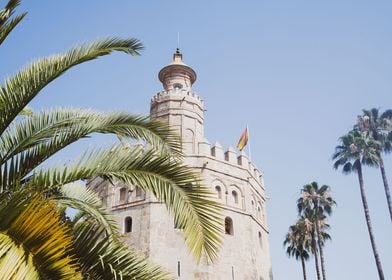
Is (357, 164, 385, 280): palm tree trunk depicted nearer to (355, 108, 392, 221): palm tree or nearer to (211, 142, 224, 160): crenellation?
(355, 108, 392, 221): palm tree

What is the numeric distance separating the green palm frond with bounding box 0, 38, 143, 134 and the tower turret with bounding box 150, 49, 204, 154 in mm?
15914

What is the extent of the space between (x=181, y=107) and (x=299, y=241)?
491 inches

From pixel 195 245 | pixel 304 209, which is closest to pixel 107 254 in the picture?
pixel 195 245

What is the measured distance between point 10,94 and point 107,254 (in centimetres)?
211

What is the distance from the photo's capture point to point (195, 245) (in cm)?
450

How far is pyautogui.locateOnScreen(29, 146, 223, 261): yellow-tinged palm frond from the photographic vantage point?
459 centimetres

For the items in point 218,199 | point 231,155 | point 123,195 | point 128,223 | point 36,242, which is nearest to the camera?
point 36,242

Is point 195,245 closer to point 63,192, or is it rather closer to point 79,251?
point 79,251

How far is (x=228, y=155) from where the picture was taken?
888 inches

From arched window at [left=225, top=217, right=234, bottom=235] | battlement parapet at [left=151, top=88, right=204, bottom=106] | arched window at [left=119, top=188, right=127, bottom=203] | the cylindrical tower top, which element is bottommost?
arched window at [left=225, top=217, right=234, bottom=235]

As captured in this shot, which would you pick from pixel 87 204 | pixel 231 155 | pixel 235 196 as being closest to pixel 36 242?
pixel 87 204

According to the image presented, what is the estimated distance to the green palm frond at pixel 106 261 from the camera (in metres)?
4.57

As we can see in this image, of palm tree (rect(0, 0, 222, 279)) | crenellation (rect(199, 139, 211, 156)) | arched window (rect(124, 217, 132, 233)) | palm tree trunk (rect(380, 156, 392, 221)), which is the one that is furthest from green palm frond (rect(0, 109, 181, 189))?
palm tree trunk (rect(380, 156, 392, 221))

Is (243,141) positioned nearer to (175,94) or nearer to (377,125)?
(175,94)
